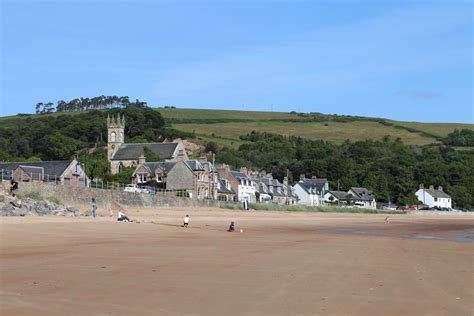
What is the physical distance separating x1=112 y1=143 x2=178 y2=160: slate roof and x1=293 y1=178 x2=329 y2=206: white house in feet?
74.9

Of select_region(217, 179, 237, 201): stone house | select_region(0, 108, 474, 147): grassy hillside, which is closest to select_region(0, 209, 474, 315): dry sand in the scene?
select_region(217, 179, 237, 201): stone house

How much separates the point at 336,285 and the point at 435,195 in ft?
355

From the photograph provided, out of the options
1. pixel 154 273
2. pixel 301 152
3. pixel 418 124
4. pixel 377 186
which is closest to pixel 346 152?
pixel 301 152

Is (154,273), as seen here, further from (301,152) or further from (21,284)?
(301,152)

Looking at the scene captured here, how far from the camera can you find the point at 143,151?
8769cm

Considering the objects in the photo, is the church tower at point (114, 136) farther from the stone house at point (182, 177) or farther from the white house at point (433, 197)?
the white house at point (433, 197)

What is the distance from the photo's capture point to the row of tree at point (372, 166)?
113750mm

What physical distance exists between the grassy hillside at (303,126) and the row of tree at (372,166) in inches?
870

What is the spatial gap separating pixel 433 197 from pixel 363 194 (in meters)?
15.6

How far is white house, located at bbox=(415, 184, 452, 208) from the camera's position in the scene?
113875 millimetres

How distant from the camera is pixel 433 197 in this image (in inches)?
4481

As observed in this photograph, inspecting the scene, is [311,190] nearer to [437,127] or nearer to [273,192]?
[273,192]

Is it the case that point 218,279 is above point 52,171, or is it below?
below

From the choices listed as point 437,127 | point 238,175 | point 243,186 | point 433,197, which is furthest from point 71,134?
point 437,127
